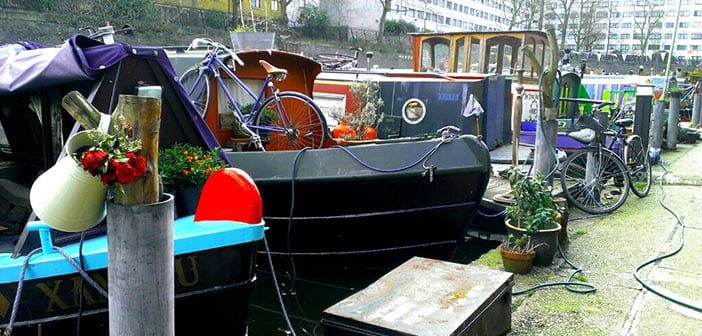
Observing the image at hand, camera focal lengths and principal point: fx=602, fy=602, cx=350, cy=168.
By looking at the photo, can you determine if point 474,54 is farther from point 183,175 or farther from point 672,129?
point 183,175

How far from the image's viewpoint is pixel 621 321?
3.72 meters

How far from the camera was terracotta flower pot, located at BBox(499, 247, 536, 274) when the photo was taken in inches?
181

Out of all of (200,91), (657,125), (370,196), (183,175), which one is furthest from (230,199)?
(657,125)

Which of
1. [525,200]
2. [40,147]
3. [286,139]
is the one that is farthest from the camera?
[286,139]

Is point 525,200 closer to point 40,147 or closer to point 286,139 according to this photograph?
point 286,139

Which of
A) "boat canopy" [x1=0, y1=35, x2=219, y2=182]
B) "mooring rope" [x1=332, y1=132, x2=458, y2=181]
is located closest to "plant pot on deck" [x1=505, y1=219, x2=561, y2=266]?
"mooring rope" [x1=332, y1=132, x2=458, y2=181]

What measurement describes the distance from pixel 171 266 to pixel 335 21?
46.8 metres

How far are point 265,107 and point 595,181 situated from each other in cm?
377

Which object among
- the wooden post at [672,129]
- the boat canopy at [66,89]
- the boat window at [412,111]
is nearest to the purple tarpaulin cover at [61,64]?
the boat canopy at [66,89]

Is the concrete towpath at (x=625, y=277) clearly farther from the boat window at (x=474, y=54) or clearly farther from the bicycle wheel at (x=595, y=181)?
the boat window at (x=474, y=54)

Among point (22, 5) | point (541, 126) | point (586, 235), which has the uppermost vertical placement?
point (22, 5)

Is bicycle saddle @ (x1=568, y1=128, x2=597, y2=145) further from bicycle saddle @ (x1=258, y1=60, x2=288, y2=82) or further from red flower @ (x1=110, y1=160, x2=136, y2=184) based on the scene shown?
red flower @ (x1=110, y1=160, x2=136, y2=184)

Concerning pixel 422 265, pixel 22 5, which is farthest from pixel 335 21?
pixel 422 265

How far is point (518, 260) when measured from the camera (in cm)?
459
